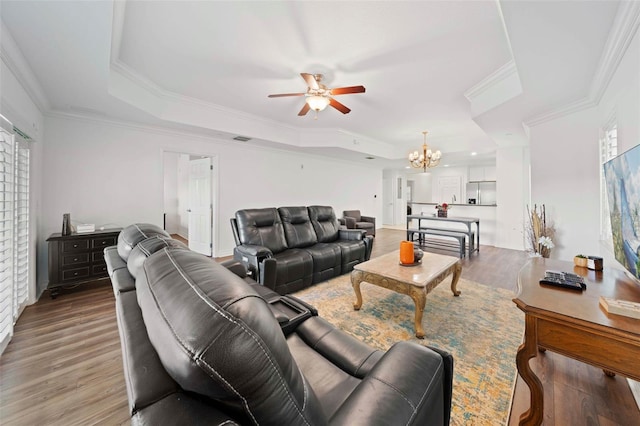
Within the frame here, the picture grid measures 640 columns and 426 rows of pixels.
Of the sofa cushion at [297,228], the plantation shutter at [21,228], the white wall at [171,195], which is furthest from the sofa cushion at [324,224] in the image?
the white wall at [171,195]

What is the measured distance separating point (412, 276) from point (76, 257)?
13.0ft

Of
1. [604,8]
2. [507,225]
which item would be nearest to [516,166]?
[507,225]

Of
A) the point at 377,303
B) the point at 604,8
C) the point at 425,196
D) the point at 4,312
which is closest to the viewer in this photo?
the point at 604,8

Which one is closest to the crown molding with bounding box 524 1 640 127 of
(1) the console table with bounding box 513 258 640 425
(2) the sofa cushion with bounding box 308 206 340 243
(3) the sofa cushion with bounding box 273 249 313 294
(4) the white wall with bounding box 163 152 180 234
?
(1) the console table with bounding box 513 258 640 425

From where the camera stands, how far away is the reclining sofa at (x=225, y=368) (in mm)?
491

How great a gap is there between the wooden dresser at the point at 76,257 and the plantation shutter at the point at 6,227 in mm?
916

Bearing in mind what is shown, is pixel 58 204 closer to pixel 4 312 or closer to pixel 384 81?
pixel 4 312

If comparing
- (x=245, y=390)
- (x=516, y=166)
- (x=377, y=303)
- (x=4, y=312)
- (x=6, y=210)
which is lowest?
(x=377, y=303)

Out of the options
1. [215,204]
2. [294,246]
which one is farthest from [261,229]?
[215,204]

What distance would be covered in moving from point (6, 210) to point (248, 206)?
359 centimetres

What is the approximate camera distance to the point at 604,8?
155cm

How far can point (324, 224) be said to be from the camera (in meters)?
Result: 4.25

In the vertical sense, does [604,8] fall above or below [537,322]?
above

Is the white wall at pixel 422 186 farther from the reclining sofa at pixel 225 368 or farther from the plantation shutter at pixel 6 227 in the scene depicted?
the plantation shutter at pixel 6 227
